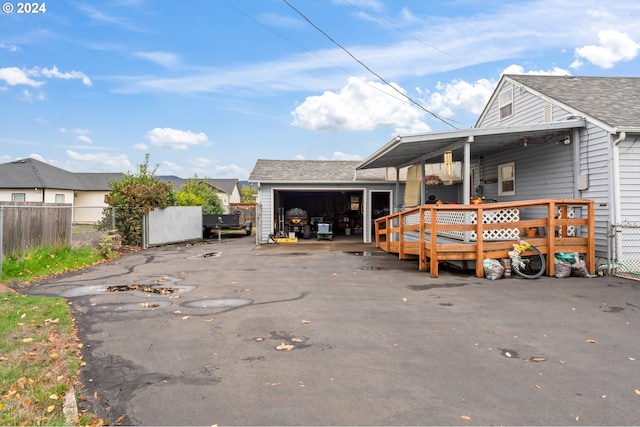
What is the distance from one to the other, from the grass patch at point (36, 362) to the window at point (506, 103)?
47.1 ft

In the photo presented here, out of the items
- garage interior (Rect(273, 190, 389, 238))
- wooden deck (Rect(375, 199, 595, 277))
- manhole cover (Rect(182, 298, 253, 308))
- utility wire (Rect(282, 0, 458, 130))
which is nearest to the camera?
manhole cover (Rect(182, 298, 253, 308))

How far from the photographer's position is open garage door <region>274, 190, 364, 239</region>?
77.3ft

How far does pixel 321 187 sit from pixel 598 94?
1098cm

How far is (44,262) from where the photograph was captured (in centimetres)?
1009

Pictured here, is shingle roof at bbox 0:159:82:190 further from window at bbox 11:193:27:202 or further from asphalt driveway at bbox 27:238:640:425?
asphalt driveway at bbox 27:238:640:425

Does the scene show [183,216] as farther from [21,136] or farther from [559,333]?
[559,333]

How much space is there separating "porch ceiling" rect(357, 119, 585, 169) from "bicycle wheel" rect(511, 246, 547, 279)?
316cm

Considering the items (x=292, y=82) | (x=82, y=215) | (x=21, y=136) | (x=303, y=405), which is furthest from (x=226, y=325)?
(x=82, y=215)

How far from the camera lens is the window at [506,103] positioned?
14.2 m

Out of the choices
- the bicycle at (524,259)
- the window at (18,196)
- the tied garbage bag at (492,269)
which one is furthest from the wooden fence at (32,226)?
the window at (18,196)

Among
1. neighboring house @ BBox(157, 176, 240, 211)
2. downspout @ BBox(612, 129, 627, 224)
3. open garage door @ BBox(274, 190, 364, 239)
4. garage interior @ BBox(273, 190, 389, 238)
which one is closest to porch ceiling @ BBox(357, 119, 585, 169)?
downspout @ BBox(612, 129, 627, 224)

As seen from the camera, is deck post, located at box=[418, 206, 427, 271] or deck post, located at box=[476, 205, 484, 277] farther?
deck post, located at box=[418, 206, 427, 271]

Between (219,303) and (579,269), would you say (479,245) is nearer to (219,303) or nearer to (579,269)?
(579,269)

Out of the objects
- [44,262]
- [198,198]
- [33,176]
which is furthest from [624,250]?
[33,176]
